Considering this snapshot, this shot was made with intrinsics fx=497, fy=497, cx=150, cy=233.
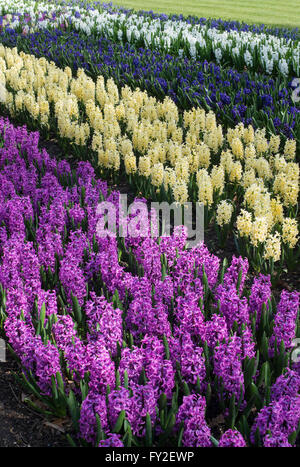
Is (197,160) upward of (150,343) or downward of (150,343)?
upward

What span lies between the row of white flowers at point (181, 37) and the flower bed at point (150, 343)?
7301 millimetres

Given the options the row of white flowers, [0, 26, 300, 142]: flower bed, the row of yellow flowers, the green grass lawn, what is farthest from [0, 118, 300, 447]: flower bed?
the green grass lawn

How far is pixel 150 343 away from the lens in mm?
3221

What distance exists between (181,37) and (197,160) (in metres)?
7.92

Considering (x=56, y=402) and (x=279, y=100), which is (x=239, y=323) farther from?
(x=279, y=100)

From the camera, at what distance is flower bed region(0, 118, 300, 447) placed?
2783mm

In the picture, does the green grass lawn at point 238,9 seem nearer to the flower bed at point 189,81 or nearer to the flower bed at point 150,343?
the flower bed at point 189,81

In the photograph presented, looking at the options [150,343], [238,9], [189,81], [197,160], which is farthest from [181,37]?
[150,343]

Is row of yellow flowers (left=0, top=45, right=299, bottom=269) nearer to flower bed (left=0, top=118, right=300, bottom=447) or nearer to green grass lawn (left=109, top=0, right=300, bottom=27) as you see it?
flower bed (left=0, top=118, right=300, bottom=447)

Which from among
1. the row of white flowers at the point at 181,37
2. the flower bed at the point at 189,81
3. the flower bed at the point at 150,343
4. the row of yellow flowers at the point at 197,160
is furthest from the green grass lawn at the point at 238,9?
the flower bed at the point at 150,343

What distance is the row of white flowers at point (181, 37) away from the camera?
10867 mm

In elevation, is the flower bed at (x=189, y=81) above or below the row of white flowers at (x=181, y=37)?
below

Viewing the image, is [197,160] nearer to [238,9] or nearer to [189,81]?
[189,81]

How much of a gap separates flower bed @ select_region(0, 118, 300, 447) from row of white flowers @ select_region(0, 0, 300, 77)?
7.30 m
